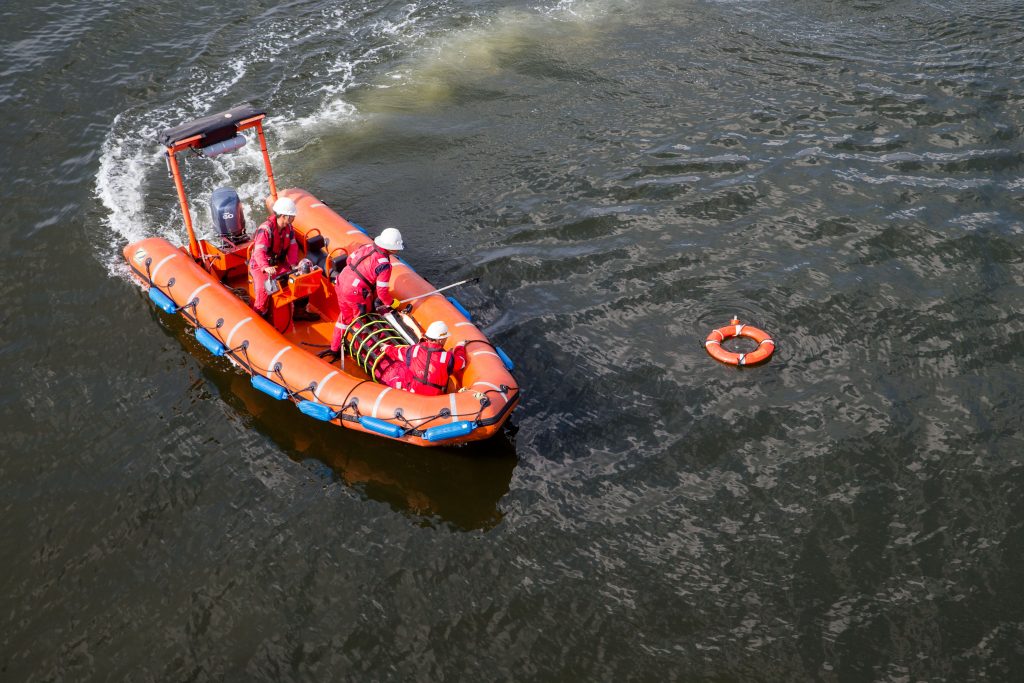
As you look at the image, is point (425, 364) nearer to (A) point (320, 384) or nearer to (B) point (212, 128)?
(A) point (320, 384)

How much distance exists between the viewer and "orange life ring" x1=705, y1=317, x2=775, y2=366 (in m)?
10.5

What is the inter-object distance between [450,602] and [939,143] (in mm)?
10257

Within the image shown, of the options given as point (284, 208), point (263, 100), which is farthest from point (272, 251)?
point (263, 100)

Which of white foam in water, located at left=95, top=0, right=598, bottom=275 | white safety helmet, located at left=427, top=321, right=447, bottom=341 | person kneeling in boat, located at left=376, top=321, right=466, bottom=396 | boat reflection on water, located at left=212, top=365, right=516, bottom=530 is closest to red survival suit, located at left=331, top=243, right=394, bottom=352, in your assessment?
person kneeling in boat, located at left=376, top=321, right=466, bottom=396

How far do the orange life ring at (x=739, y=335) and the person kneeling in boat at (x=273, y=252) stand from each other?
15.1 feet

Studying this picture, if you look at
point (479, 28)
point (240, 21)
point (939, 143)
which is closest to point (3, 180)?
point (240, 21)

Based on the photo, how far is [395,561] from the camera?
8.71 metres

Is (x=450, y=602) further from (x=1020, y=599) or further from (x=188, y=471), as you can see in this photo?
(x=1020, y=599)

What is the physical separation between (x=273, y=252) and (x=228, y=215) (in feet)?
3.20

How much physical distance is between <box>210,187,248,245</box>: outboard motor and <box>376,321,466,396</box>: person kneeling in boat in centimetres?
305

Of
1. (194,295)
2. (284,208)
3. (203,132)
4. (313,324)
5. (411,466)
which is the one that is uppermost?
(203,132)

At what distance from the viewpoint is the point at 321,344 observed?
10711 mm

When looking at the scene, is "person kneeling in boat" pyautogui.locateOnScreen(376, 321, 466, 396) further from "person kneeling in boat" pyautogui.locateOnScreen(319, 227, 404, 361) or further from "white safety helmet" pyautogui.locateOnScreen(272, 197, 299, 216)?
"white safety helmet" pyautogui.locateOnScreen(272, 197, 299, 216)

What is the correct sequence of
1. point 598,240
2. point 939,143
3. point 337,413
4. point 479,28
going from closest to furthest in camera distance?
point 337,413 < point 598,240 < point 939,143 < point 479,28
